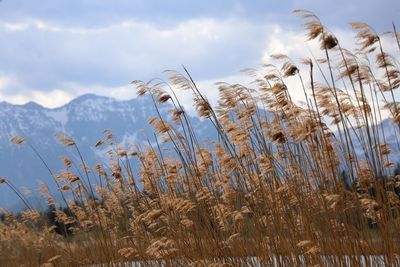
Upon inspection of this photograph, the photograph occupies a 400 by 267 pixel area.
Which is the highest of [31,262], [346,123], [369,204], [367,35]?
[367,35]

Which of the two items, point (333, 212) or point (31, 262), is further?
point (31, 262)

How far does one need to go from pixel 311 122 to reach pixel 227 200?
4.87 feet

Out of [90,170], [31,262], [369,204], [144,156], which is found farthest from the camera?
[31,262]

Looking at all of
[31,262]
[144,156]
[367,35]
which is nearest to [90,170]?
[144,156]

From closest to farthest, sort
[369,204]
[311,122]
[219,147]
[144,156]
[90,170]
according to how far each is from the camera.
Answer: [369,204] < [311,122] < [219,147] < [144,156] < [90,170]

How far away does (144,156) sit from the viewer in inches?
208

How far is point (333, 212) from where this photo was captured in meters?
3.79

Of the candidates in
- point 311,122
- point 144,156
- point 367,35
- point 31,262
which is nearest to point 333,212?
point 311,122

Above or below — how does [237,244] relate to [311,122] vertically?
below

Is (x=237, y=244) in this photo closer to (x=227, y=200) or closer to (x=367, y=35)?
(x=227, y=200)

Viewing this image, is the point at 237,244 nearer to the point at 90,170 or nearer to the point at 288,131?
the point at 288,131

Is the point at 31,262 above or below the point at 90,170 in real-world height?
below

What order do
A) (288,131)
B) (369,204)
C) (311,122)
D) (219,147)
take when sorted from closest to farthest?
(369,204) < (311,122) < (288,131) < (219,147)

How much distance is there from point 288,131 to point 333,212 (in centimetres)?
62
